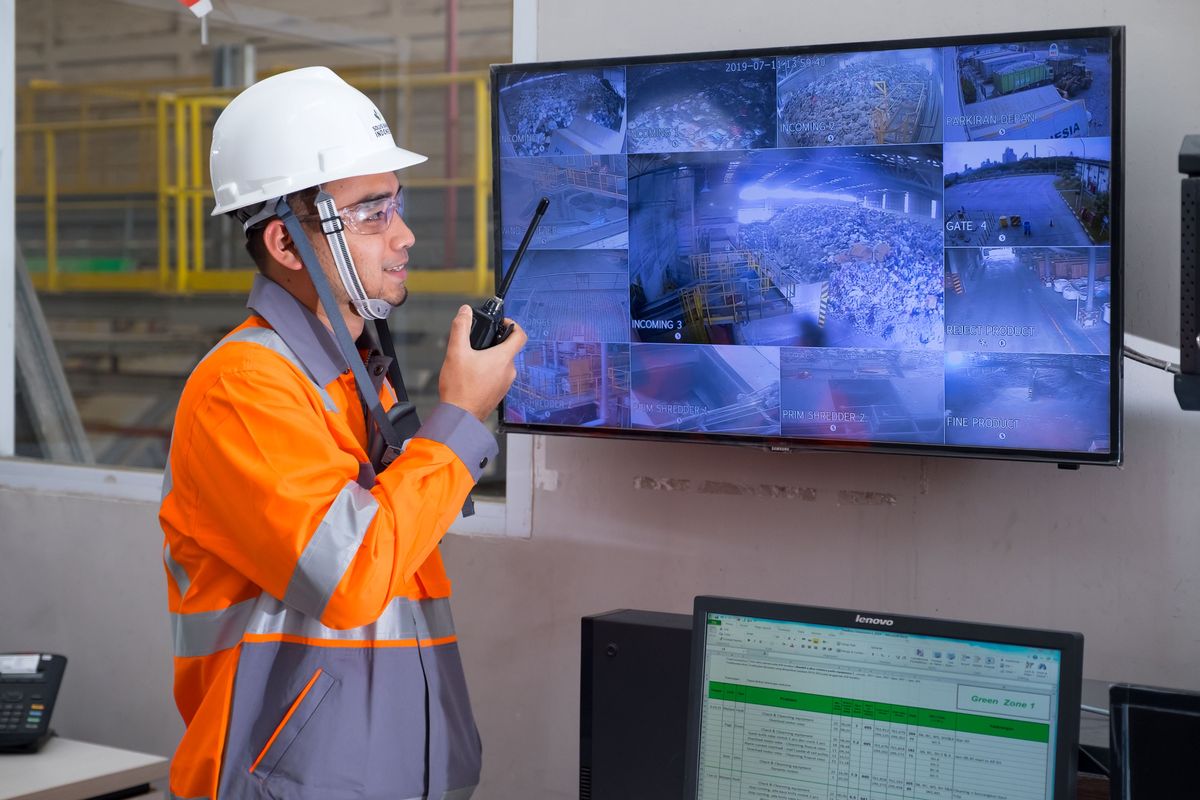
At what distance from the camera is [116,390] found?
501cm

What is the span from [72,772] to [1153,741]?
1699 mm

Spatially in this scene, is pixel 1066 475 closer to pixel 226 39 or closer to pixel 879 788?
pixel 879 788

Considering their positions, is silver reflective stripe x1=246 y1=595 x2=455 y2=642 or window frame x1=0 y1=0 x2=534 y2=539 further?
window frame x1=0 y1=0 x2=534 y2=539

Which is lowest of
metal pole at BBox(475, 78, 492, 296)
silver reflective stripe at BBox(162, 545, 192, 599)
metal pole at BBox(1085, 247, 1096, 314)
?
silver reflective stripe at BBox(162, 545, 192, 599)

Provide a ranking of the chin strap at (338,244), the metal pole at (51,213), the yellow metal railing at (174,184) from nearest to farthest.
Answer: the chin strap at (338,244)
the yellow metal railing at (174,184)
the metal pole at (51,213)

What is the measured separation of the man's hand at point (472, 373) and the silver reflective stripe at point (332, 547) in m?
0.20

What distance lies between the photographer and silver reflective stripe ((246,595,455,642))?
139cm

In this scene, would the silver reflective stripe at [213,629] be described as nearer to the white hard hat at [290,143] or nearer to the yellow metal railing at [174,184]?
the white hard hat at [290,143]

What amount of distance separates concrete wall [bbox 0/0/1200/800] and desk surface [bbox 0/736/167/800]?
0.60 meters

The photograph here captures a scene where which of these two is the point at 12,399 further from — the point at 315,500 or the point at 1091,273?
the point at 1091,273

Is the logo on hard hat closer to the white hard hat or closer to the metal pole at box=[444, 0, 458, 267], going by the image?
the white hard hat

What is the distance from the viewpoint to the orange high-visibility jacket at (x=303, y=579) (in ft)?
4.18

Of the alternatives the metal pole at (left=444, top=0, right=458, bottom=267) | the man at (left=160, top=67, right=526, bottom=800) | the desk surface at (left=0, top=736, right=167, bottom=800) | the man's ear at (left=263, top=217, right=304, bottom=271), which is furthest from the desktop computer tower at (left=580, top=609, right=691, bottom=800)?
the metal pole at (left=444, top=0, right=458, bottom=267)

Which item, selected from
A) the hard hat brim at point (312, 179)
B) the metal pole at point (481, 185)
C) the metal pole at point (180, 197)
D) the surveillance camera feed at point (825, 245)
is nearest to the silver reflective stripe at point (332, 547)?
the hard hat brim at point (312, 179)
